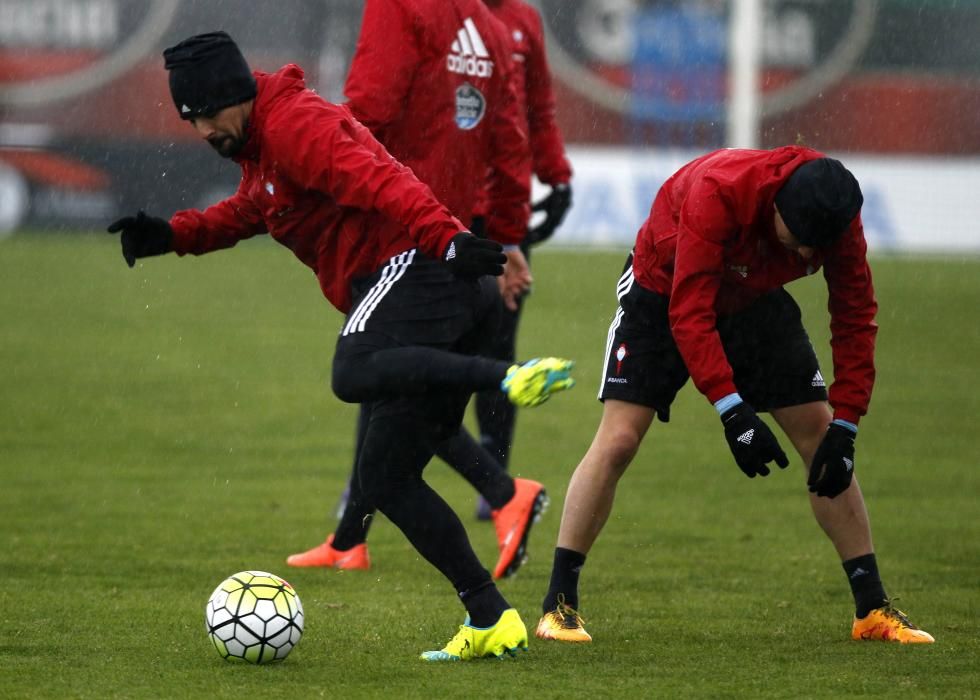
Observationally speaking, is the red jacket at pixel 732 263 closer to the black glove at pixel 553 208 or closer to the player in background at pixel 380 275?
the player in background at pixel 380 275

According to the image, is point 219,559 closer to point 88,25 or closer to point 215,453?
point 215,453

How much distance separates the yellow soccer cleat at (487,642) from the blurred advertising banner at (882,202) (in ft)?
60.5

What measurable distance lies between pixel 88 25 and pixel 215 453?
19666 mm

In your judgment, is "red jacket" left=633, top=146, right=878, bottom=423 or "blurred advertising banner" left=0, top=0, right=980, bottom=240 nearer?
"red jacket" left=633, top=146, right=878, bottom=423

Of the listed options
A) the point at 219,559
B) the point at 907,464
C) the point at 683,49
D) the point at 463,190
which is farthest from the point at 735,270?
the point at 683,49

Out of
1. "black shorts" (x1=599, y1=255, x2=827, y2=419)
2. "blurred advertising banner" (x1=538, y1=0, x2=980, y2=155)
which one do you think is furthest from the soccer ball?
"blurred advertising banner" (x1=538, y1=0, x2=980, y2=155)

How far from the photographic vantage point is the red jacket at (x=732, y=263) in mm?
5008

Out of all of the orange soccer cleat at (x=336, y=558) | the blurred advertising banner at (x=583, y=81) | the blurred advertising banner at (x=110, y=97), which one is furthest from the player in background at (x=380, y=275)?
the blurred advertising banner at (x=583, y=81)

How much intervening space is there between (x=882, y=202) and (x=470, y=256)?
19963 mm

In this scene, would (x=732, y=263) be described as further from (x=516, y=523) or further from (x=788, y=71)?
(x=788, y=71)

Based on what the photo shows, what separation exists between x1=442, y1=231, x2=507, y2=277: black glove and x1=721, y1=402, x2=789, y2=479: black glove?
0.89 meters

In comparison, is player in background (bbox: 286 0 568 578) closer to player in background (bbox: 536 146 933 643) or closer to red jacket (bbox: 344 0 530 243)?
red jacket (bbox: 344 0 530 243)

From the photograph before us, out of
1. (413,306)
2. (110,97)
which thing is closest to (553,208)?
(413,306)

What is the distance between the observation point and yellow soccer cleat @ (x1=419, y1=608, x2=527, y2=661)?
495 centimetres
